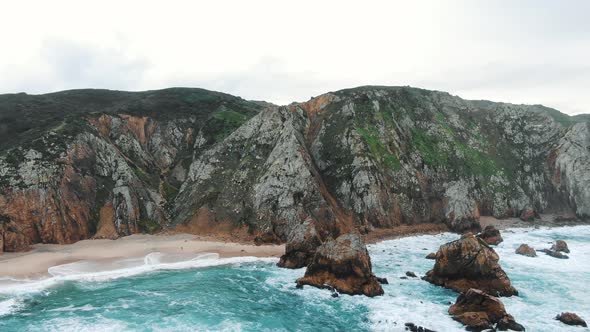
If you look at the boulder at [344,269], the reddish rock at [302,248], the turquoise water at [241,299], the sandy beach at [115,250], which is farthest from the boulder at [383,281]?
the sandy beach at [115,250]

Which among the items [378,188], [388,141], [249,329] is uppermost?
[388,141]

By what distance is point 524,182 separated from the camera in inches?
2950

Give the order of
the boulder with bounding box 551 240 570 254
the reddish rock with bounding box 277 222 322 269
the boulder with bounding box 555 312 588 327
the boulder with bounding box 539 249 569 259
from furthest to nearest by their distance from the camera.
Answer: the boulder with bounding box 551 240 570 254, the boulder with bounding box 539 249 569 259, the reddish rock with bounding box 277 222 322 269, the boulder with bounding box 555 312 588 327

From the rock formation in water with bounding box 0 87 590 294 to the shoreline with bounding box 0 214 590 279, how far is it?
1.86 metres

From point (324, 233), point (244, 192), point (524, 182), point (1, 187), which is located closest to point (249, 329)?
point (324, 233)

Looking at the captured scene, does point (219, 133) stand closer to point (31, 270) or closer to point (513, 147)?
point (31, 270)

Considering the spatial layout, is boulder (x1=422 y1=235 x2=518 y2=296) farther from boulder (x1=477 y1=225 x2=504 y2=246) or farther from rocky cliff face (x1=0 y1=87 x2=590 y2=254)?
boulder (x1=477 y1=225 x2=504 y2=246)

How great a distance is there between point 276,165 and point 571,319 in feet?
129

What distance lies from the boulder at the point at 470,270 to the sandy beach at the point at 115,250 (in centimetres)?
1936

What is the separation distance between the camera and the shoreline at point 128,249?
125 feet

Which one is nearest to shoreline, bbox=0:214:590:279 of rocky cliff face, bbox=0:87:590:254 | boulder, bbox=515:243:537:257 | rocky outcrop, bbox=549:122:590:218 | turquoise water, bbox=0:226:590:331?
rocky cliff face, bbox=0:87:590:254

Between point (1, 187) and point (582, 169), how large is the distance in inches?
3679

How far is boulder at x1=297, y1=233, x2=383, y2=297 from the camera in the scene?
3203 cm

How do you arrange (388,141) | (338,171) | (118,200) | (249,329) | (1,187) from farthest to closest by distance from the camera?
(388,141) < (338,171) < (118,200) < (1,187) < (249,329)
